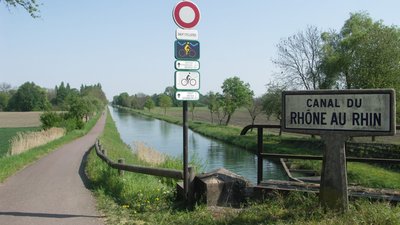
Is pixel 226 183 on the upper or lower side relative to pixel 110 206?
upper

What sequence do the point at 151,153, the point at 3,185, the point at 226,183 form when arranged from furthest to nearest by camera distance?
the point at 151,153 < the point at 3,185 < the point at 226,183

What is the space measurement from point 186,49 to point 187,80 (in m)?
0.51

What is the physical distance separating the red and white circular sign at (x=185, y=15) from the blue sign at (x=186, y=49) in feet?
0.86

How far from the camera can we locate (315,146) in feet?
93.9

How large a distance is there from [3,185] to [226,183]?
746 centimetres

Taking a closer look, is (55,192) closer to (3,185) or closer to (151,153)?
(3,185)

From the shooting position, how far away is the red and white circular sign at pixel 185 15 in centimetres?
686

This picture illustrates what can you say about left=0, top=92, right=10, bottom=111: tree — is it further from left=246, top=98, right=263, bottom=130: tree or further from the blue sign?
the blue sign

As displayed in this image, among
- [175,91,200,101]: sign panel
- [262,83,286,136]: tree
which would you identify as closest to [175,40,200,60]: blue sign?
[175,91,200,101]: sign panel

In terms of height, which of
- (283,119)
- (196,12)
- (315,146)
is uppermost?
(196,12)

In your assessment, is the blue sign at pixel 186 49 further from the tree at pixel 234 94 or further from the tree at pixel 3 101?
the tree at pixel 3 101

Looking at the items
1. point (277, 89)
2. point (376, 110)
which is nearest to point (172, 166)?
point (376, 110)

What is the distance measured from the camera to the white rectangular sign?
685cm

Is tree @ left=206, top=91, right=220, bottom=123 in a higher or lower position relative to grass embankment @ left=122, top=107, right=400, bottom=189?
higher
